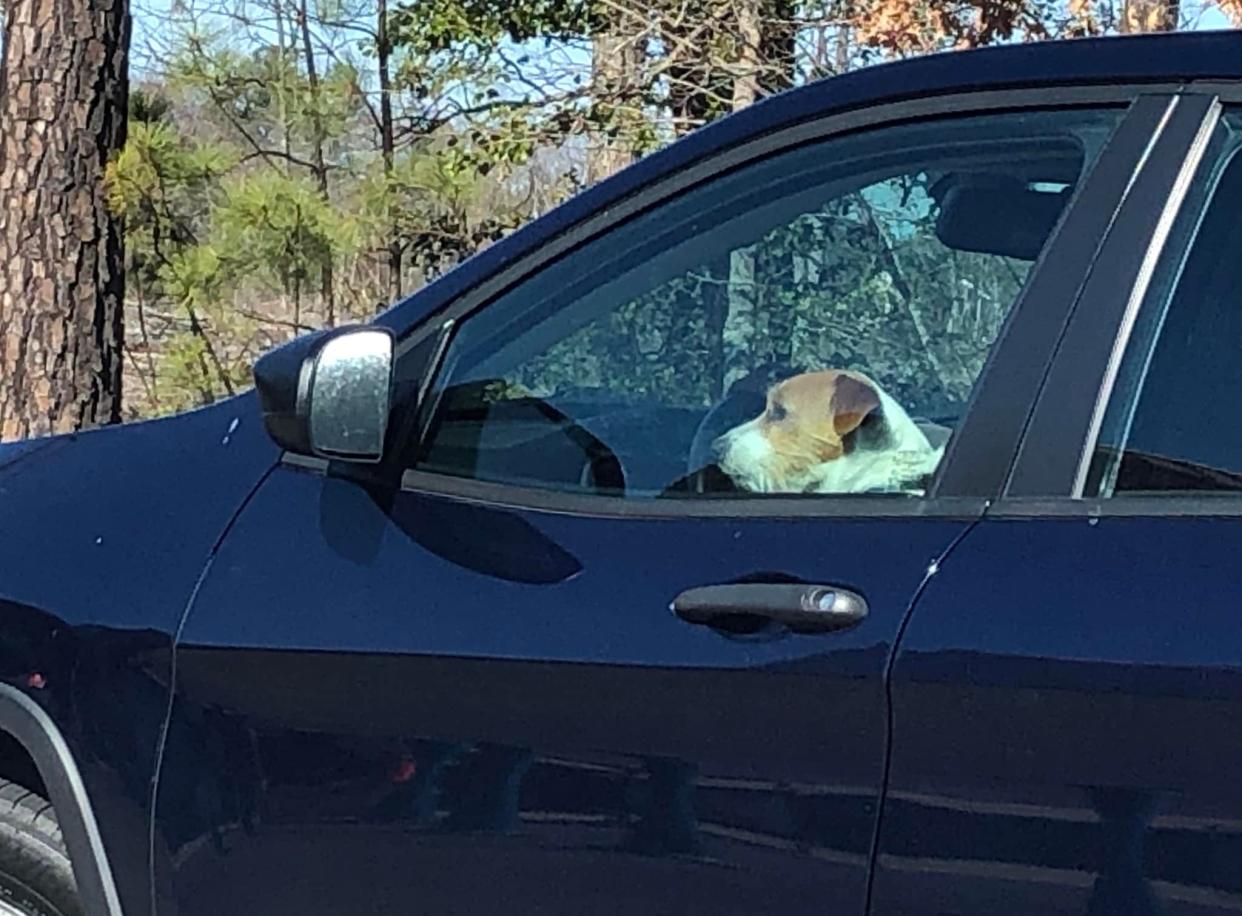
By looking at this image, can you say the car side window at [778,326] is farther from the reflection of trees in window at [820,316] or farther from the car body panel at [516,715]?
the car body panel at [516,715]

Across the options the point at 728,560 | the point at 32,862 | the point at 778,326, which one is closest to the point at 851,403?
the point at 778,326

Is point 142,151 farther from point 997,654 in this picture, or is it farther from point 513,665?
point 997,654

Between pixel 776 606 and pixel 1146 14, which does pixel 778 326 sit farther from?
pixel 1146 14

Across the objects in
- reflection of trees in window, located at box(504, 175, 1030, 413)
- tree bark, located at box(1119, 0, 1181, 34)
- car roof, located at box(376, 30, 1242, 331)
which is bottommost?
reflection of trees in window, located at box(504, 175, 1030, 413)

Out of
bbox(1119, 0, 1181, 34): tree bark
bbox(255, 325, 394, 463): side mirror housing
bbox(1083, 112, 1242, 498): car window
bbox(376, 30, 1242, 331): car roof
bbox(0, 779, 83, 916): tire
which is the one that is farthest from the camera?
bbox(1119, 0, 1181, 34): tree bark

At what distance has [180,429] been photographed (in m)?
2.64

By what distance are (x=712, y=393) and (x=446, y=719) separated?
539 millimetres

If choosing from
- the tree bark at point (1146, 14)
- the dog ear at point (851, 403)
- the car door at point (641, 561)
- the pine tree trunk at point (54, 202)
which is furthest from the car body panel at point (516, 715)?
the tree bark at point (1146, 14)

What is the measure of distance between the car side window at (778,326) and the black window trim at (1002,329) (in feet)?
0.05

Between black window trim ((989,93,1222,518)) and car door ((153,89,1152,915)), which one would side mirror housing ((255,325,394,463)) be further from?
black window trim ((989,93,1222,518))

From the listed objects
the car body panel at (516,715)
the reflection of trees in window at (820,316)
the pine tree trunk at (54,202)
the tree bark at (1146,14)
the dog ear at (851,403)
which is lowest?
the car body panel at (516,715)

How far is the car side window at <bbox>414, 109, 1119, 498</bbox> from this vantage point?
2.17 meters

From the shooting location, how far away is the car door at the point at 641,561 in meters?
1.99

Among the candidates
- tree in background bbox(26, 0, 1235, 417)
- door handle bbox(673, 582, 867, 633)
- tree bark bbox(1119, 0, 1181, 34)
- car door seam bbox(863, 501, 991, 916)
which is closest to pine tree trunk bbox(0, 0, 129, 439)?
tree in background bbox(26, 0, 1235, 417)
